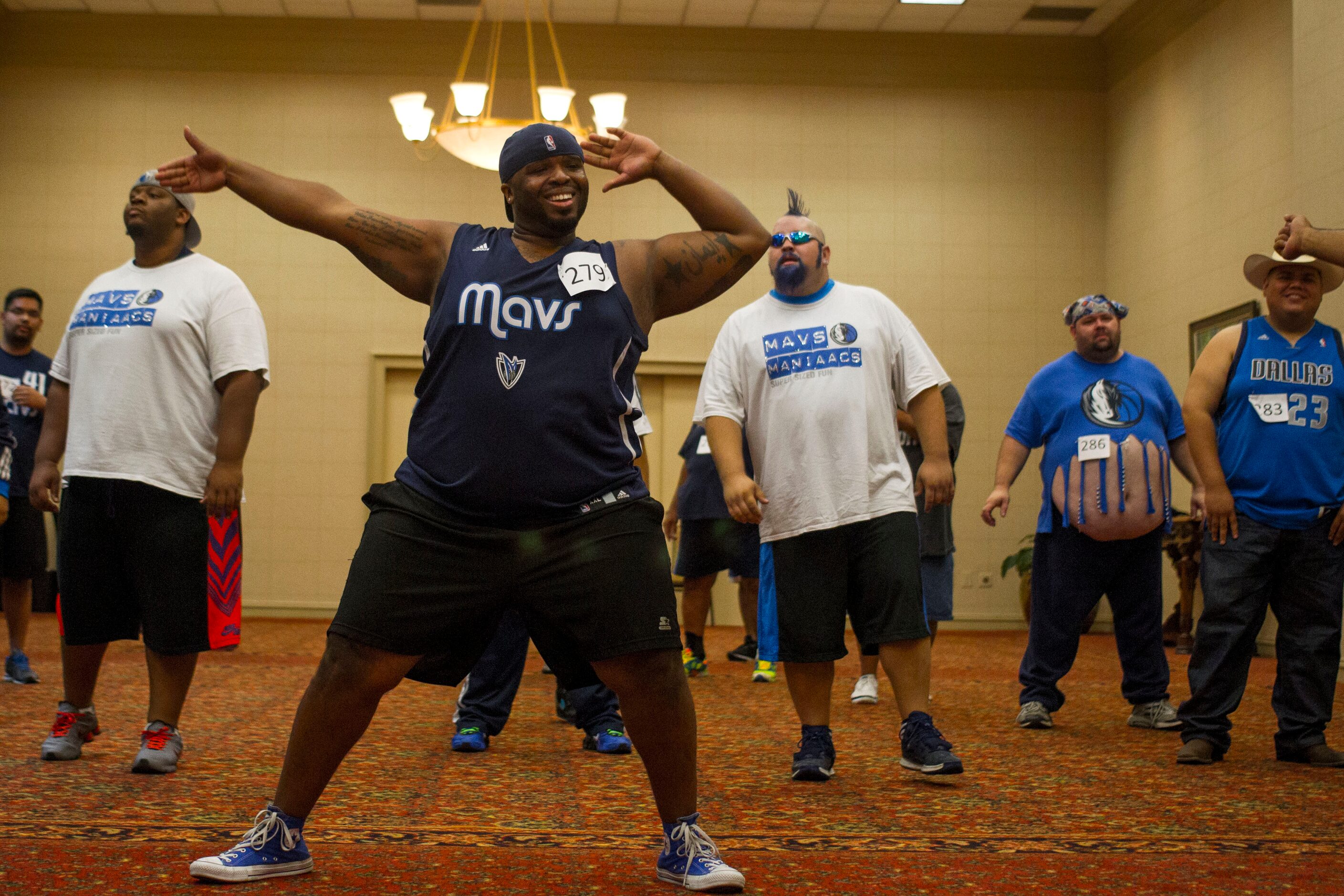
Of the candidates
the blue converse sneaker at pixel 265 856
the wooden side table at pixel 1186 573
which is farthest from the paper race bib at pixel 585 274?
the wooden side table at pixel 1186 573

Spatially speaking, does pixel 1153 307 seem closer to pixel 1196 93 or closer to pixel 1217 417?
pixel 1196 93

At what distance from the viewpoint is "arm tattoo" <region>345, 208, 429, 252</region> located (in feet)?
7.85

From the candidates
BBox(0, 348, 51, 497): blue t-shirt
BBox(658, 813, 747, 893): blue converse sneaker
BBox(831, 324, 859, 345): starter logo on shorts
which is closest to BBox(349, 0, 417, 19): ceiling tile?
BBox(0, 348, 51, 497): blue t-shirt

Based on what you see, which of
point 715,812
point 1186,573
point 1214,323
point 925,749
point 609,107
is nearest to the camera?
point 715,812

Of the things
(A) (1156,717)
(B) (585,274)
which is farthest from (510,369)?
(A) (1156,717)

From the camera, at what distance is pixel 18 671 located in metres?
5.43

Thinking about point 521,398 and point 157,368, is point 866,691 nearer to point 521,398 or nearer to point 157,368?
point 157,368

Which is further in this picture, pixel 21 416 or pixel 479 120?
pixel 479 120

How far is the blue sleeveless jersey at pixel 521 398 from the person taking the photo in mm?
2256

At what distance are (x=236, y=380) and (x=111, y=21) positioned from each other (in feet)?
28.9

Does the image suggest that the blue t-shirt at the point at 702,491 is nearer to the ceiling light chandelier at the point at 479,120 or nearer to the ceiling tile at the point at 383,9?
the ceiling light chandelier at the point at 479,120

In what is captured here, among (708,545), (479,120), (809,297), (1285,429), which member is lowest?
(708,545)

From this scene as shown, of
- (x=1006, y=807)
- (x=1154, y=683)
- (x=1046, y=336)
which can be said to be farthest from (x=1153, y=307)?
(x=1006, y=807)

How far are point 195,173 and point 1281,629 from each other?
3.22m
